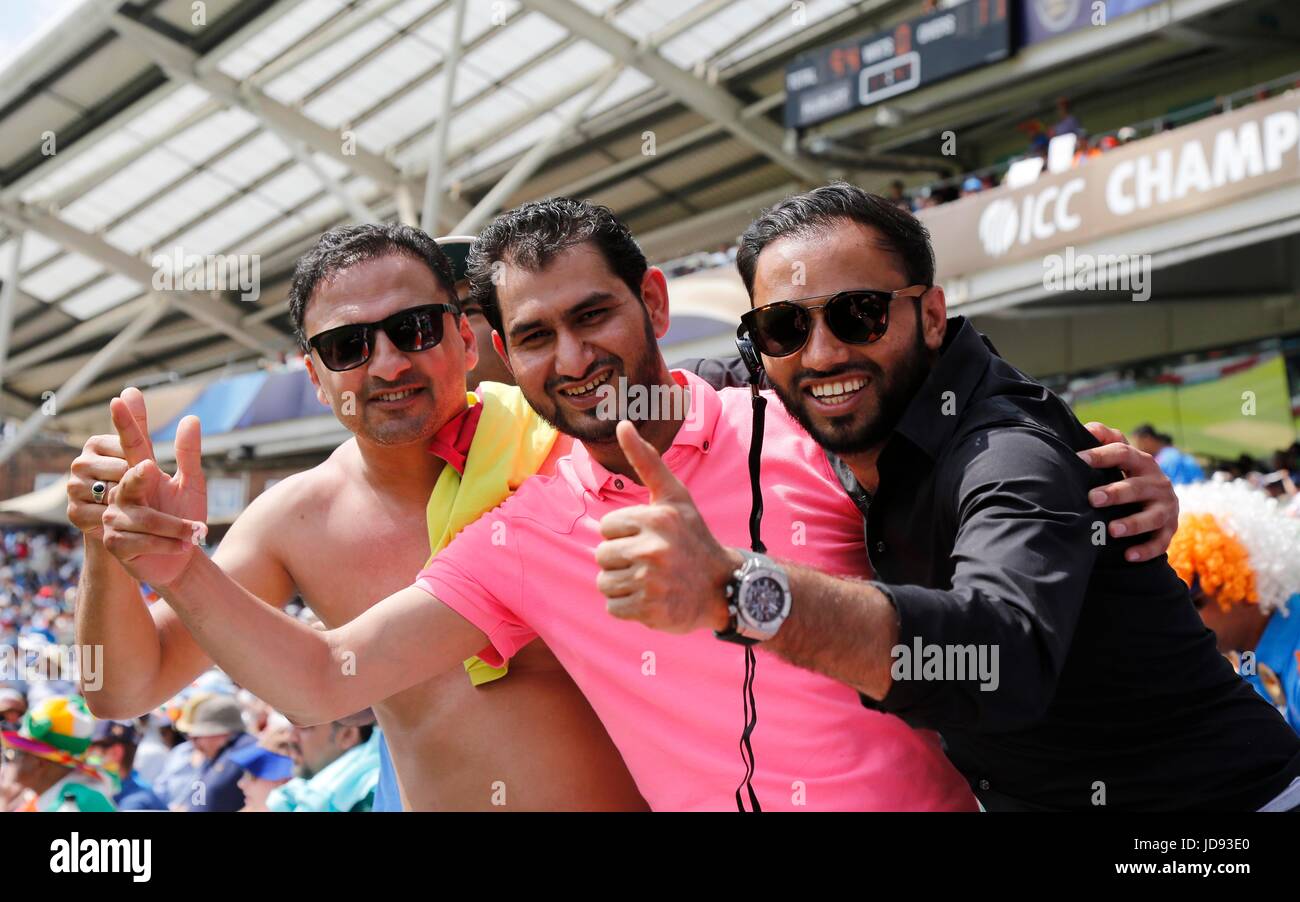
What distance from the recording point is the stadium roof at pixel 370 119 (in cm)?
1612

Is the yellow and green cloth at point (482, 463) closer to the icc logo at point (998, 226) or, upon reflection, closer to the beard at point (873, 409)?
the beard at point (873, 409)

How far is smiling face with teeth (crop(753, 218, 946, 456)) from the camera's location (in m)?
1.94

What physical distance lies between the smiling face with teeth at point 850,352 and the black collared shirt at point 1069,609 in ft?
0.22

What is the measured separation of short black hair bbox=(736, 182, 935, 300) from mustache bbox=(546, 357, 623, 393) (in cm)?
30

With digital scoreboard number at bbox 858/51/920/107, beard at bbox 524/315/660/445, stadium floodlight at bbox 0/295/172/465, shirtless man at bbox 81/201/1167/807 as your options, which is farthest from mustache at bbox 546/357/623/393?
stadium floodlight at bbox 0/295/172/465

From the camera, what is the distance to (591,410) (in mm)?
2129

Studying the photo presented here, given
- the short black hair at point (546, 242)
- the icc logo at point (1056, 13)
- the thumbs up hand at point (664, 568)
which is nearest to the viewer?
the thumbs up hand at point (664, 568)

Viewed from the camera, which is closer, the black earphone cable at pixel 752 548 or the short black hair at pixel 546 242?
the black earphone cable at pixel 752 548

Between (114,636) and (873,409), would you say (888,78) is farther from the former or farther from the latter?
(114,636)

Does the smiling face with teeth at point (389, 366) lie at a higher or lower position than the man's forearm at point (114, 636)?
higher

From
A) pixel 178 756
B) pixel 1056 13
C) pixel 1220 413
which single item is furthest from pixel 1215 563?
pixel 1056 13

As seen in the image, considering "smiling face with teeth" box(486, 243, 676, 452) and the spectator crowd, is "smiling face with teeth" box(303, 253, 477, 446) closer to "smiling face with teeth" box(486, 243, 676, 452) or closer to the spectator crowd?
"smiling face with teeth" box(486, 243, 676, 452)

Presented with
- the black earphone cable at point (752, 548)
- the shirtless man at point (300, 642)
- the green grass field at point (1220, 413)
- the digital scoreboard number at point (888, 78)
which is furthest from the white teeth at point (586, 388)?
the digital scoreboard number at point (888, 78)

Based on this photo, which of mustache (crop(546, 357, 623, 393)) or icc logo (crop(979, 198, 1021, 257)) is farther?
icc logo (crop(979, 198, 1021, 257))
